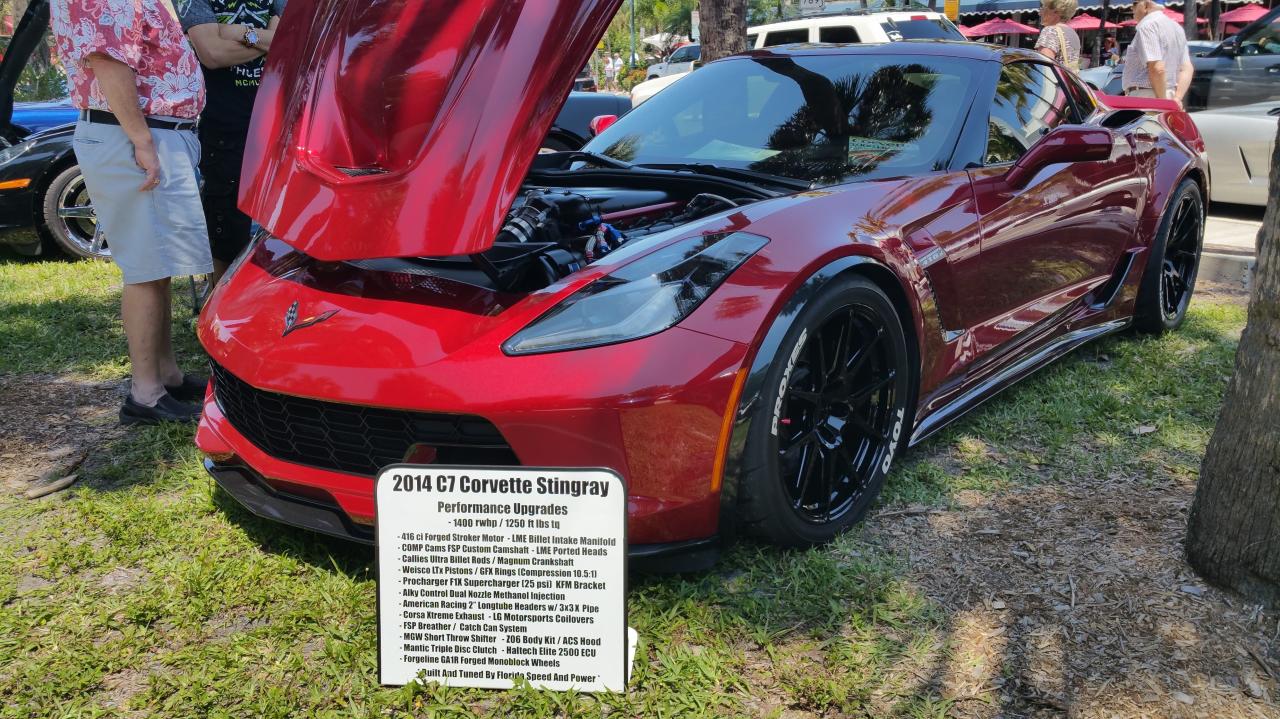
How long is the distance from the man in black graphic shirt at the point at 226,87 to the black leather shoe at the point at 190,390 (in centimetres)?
74

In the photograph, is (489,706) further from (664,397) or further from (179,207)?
(179,207)

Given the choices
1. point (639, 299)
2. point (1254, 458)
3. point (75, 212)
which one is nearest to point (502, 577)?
point (639, 299)

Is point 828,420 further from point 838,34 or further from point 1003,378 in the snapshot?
point 838,34

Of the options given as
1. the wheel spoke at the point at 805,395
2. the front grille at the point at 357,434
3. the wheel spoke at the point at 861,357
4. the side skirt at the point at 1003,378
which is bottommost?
the side skirt at the point at 1003,378

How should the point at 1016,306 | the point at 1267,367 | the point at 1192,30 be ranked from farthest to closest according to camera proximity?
the point at 1192,30 < the point at 1016,306 < the point at 1267,367

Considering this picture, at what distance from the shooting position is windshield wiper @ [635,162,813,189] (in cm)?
304

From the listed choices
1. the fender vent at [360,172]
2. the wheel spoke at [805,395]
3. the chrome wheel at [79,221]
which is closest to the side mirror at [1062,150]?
the wheel spoke at [805,395]

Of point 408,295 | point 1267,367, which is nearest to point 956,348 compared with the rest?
point 1267,367

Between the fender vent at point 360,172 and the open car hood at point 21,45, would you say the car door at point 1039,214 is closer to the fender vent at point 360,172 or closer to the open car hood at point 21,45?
the fender vent at point 360,172

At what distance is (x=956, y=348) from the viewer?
292 centimetres

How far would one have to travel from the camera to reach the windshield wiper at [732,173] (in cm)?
304

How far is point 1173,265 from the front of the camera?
458cm

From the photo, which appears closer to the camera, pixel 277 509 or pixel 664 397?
pixel 664 397

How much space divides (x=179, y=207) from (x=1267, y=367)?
336cm
